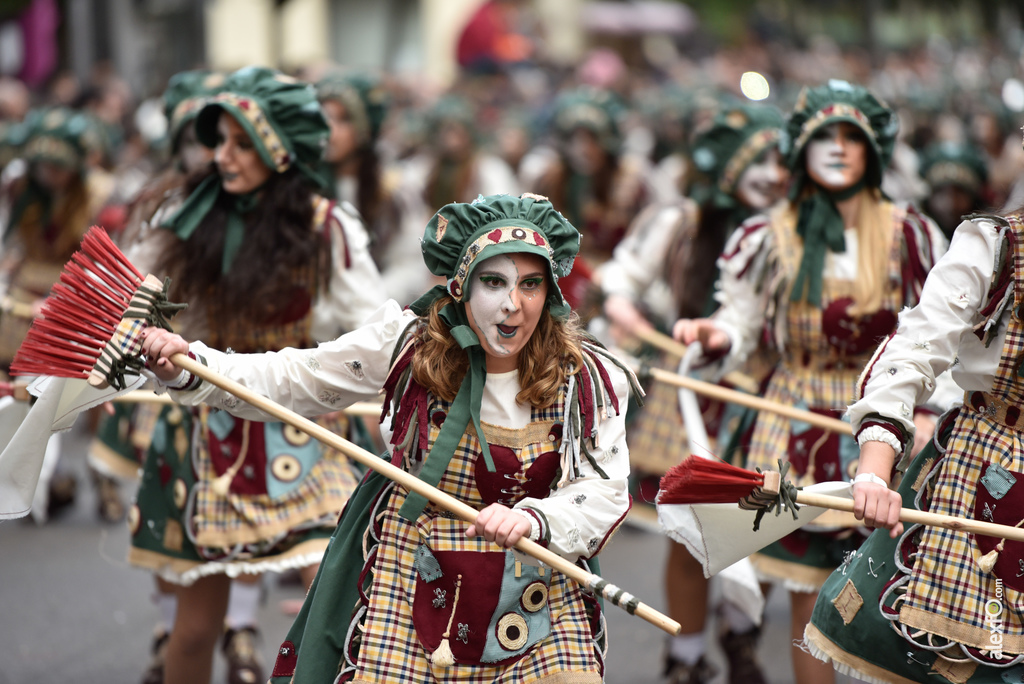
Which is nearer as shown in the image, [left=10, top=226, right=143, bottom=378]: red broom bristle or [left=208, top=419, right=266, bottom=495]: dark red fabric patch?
[left=10, top=226, right=143, bottom=378]: red broom bristle

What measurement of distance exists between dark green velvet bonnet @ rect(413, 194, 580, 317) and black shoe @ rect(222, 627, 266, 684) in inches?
92.6

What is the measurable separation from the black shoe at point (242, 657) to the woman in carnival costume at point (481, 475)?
1796mm

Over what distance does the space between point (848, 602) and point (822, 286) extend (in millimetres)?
1419

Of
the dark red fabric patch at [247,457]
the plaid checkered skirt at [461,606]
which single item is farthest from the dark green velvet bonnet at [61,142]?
the plaid checkered skirt at [461,606]

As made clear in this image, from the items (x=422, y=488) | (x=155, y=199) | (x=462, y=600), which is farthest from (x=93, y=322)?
(x=155, y=199)

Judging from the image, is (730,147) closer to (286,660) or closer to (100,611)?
(286,660)

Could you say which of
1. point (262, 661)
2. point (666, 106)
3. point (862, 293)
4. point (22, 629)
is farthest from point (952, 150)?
point (666, 106)

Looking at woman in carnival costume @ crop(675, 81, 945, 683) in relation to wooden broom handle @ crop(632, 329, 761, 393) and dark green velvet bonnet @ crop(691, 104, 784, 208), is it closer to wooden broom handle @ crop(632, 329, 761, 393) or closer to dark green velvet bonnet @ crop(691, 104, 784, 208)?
wooden broom handle @ crop(632, 329, 761, 393)

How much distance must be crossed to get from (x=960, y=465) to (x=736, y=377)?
2.03 m

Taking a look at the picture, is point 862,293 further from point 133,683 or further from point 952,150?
point 952,150

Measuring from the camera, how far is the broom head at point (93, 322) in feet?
10.4

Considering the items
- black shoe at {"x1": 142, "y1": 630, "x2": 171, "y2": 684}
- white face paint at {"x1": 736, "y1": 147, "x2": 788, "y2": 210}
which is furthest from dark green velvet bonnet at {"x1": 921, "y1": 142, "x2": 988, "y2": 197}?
black shoe at {"x1": 142, "y1": 630, "x2": 171, "y2": 684}

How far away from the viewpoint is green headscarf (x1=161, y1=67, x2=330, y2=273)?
4.45 metres

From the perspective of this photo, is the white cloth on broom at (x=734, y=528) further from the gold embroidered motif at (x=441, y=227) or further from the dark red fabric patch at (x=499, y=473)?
the gold embroidered motif at (x=441, y=227)
